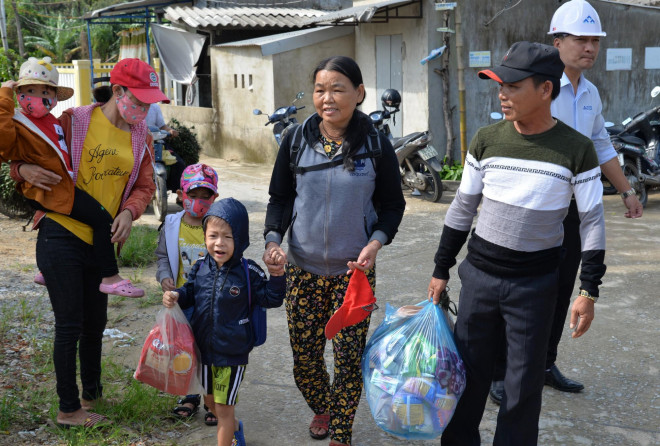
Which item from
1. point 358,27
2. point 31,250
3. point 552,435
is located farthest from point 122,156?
point 358,27

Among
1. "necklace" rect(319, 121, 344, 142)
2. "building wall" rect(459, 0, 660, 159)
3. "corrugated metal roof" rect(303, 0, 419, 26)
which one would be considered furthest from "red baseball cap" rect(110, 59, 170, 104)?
"building wall" rect(459, 0, 660, 159)

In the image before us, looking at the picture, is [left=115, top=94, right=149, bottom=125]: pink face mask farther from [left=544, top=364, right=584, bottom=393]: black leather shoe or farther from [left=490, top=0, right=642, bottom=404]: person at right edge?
[left=544, top=364, right=584, bottom=393]: black leather shoe

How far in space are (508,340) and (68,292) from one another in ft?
6.68

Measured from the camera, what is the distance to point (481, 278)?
9.96ft

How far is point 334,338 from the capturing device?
332cm

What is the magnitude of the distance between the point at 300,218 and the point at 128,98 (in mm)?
1027

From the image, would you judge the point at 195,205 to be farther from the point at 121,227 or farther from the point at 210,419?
the point at 210,419

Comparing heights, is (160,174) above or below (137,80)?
below

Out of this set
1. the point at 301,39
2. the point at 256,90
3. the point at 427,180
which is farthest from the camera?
the point at 256,90

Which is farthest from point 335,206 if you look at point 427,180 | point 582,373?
point 427,180

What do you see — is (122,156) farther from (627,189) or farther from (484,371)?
(627,189)

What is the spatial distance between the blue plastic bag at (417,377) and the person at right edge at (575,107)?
571mm

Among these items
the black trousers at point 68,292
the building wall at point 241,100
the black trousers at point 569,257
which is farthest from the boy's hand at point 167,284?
the building wall at point 241,100

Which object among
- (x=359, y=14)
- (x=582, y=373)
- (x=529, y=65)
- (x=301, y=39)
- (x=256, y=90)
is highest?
(x=359, y=14)
